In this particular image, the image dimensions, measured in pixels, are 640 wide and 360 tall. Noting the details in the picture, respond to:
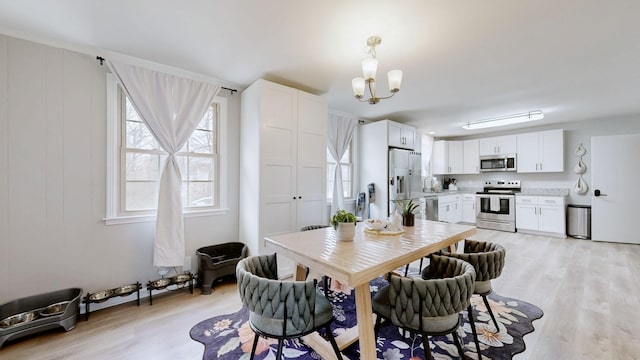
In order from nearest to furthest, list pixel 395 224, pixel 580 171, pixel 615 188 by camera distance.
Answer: pixel 395 224 → pixel 615 188 → pixel 580 171

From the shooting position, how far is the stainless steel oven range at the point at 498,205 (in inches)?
225

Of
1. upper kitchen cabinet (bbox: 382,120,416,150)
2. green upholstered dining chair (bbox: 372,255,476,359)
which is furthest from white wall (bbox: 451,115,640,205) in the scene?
green upholstered dining chair (bbox: 372,255,476,359)

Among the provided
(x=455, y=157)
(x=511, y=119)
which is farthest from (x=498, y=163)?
(x=511, y=119)

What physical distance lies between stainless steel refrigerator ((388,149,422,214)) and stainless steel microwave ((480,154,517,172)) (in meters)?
2.30

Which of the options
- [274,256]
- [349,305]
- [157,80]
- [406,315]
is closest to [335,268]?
[406,315]

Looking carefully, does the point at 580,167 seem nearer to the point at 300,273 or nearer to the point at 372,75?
the point at 372,75

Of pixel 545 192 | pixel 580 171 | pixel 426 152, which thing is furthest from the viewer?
pixel 426 152

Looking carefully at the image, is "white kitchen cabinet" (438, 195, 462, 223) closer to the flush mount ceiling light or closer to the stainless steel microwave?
the stainless steel microwave

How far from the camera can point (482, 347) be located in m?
1.87

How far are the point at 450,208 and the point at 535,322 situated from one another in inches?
166

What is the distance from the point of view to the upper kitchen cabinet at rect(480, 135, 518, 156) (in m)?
5.91

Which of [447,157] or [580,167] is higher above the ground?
[447,157]

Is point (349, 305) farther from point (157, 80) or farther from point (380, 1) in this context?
point (157, 80)

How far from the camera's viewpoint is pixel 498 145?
611cm
